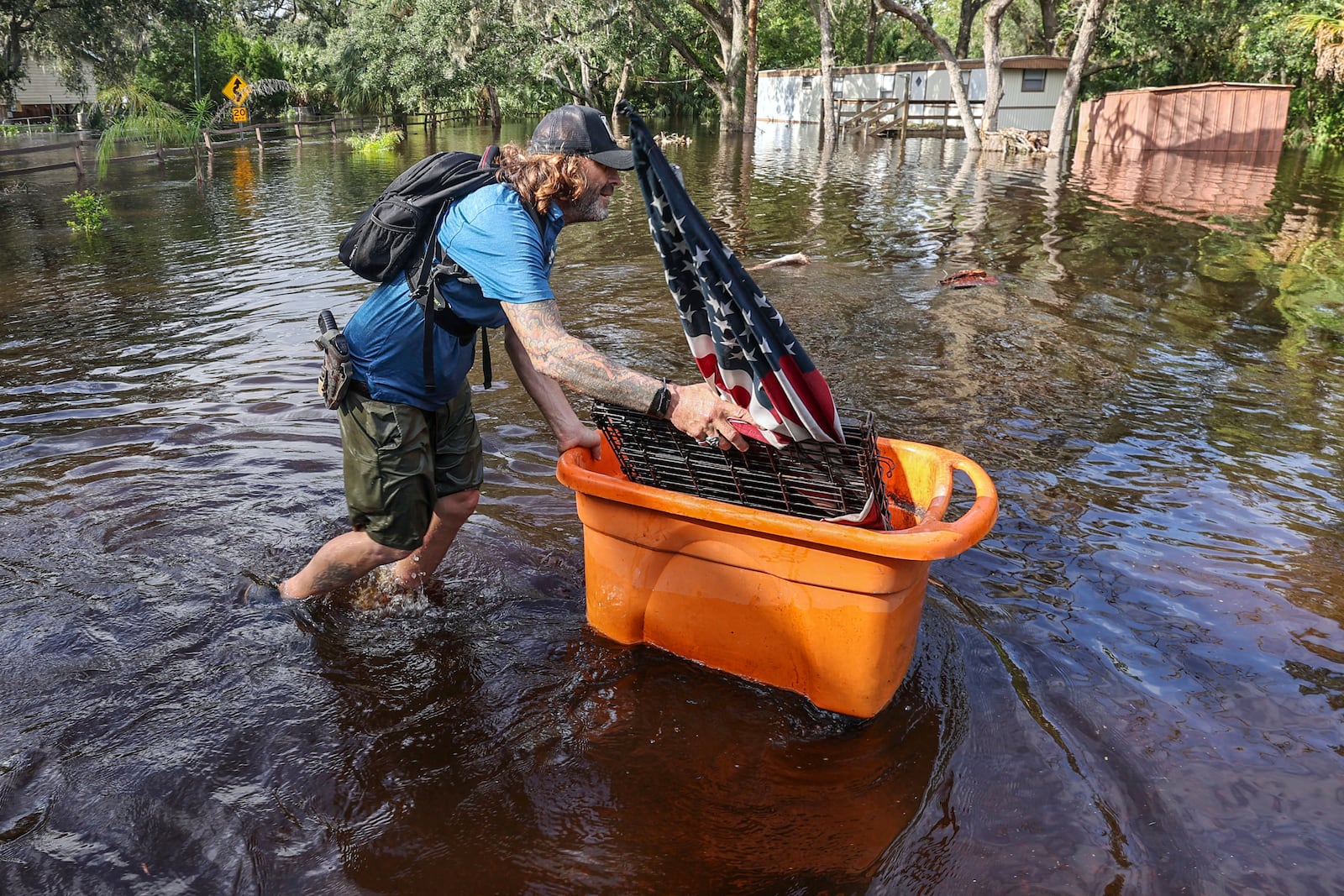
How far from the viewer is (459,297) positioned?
116 inches

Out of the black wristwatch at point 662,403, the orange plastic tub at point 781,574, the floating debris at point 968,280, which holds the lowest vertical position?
the orange plastic tub at point 781,574

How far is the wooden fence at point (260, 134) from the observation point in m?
22.3

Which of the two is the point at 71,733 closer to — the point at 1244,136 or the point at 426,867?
the point at 426,867

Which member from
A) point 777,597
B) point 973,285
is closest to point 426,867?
point 777,597

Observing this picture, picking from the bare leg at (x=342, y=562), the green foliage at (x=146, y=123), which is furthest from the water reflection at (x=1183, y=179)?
the green foliage at (x=146, y=123)

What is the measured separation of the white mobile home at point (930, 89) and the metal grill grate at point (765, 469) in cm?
3307

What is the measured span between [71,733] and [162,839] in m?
0.70

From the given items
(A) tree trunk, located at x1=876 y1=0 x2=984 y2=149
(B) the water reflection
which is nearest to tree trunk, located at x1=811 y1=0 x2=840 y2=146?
(A) tree trunk, located at x1=876 y1=0 x2=984 y2=149

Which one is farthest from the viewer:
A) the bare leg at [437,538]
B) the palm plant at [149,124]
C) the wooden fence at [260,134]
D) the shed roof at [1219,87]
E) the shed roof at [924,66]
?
the shed roof at [924,66]

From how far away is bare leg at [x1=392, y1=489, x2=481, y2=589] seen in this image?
11.7ft

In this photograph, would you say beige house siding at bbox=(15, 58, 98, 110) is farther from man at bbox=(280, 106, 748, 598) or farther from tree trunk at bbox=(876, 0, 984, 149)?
man at bbox=(280, 106, 748, 598)

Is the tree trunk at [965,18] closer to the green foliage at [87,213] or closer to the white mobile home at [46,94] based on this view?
the green foliage at [87,213]

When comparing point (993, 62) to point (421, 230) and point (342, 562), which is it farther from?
point (342, 562)

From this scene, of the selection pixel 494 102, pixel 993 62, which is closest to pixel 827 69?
pixel 993 62
